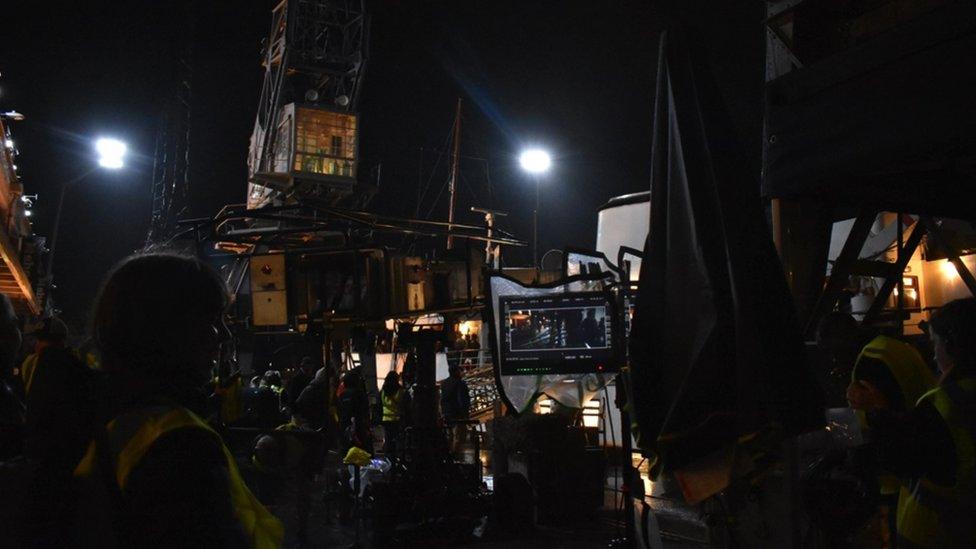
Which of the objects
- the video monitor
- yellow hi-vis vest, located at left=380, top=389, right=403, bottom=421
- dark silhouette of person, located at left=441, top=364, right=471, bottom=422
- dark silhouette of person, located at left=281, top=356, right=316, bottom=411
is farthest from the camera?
dark silhouette of person, located at left=441, top=364, right=471, bottom=422

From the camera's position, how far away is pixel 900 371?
335cm

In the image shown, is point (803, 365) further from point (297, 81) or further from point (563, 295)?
point (297, 81)

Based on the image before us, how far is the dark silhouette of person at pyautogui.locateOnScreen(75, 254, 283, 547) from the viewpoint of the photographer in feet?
4.48

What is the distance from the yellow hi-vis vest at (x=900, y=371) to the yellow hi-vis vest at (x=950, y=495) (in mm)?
454

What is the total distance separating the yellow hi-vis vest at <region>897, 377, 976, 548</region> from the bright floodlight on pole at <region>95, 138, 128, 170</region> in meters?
20.7

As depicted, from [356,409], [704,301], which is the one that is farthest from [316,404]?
[704,301]

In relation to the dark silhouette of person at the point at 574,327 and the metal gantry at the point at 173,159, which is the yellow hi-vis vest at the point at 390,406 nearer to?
the dark silhouette of person at the point at 574,327

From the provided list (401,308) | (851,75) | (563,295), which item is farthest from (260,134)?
(851,75)

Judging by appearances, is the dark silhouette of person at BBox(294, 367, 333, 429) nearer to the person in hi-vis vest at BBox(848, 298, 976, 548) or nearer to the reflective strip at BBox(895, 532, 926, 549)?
the reflective strip at BBox(895, 532, 926, 549)

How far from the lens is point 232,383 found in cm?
1066

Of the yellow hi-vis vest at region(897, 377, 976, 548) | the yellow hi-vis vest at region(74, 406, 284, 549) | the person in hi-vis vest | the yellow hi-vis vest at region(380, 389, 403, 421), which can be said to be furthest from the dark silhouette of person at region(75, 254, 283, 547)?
the yellow hi-vis vest at region(380, 389, 403, 421)

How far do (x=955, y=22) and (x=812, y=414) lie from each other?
197 centimetres

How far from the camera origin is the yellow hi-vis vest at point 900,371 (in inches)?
131

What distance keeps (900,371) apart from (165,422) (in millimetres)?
3654
